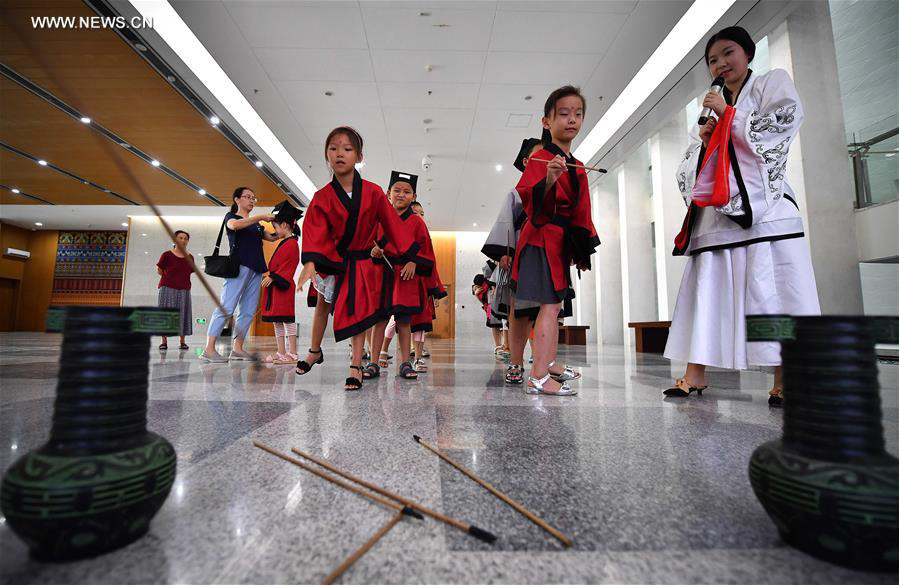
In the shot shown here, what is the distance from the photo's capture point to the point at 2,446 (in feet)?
3.70

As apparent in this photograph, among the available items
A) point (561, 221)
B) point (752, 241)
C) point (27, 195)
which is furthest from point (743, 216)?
point (27, 195)

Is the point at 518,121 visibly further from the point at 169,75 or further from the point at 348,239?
the point at 348,239

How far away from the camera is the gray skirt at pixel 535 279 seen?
7.31 ft

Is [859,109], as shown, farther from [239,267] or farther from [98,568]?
[98,568]

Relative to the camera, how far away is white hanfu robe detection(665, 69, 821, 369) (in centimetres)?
185

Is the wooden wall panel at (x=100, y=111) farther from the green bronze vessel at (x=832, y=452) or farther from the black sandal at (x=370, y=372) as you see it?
the green bronze vessel at (x=832, y=452)

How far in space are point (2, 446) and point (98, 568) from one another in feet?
2.97

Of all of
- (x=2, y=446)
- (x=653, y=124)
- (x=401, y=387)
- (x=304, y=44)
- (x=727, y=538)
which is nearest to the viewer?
(x=727, y=538)

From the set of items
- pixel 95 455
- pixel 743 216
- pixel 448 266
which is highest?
pixel 448 266

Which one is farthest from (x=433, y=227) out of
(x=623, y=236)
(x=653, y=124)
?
(x=653, y=124)

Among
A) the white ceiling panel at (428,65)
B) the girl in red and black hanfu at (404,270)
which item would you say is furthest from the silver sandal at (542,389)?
the white ceiling panel at (428,65)

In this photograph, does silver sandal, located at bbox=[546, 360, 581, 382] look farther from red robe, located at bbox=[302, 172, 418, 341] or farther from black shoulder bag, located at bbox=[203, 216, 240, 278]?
black shoulder bag, located at bbox=[203, 216, 240, 278]

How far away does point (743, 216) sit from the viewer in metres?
1.88

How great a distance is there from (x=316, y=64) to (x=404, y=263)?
473 centimetres
